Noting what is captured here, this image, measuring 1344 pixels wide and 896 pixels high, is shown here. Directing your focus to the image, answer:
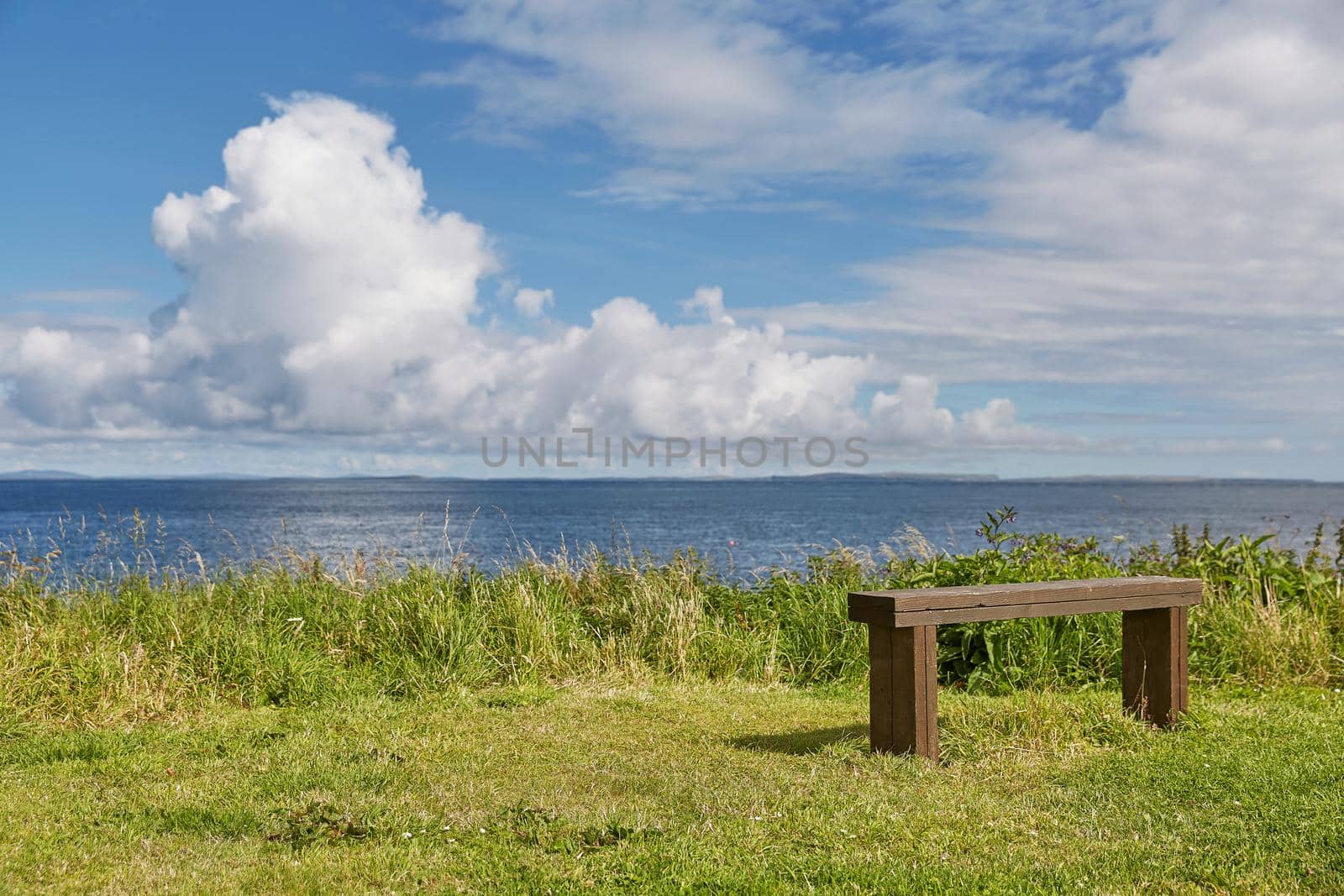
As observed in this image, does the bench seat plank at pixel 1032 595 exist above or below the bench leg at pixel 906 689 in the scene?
above

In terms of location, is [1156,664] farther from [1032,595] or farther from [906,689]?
[906,689]

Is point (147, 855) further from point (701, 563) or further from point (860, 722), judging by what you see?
point (701, 563)

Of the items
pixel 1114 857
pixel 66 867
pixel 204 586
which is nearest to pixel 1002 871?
pixel 1114 857

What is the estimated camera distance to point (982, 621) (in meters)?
5.97

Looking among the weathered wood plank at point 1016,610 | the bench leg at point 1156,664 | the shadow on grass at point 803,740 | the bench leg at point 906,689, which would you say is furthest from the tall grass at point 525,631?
the bench leg at point 906,689

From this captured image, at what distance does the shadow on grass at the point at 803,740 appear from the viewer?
6.35 m

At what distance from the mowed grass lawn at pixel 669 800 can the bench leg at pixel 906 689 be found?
176 mm

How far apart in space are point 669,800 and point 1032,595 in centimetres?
258

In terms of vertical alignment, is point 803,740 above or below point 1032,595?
below

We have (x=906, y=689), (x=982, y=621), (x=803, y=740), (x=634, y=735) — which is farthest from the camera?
(x=634, y=735)

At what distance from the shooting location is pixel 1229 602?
9344mm

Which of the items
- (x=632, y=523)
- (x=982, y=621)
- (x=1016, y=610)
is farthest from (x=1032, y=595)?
(x=632, y=523)

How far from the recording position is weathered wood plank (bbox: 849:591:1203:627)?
18.9ft

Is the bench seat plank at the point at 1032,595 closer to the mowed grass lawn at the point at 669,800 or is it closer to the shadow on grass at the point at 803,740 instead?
the mowed grass lawn at the point at 669,800
